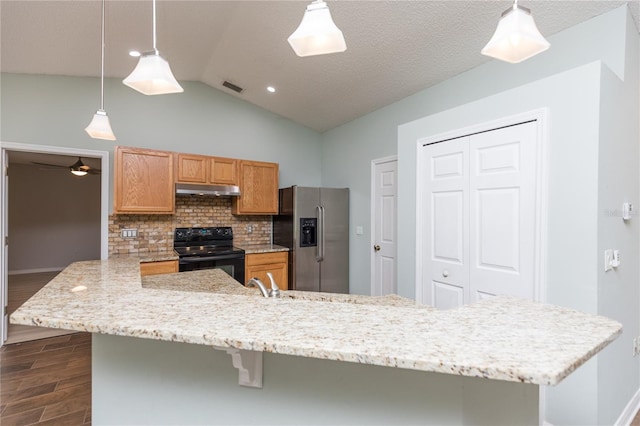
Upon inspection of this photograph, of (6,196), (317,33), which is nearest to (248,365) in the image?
(317,33)

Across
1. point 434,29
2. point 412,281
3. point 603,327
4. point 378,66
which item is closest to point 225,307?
point 603,327

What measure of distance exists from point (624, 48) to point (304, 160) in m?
3.88

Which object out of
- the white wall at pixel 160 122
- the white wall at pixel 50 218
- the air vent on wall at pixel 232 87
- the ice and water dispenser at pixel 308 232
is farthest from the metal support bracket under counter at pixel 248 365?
the white wall at pixel 50 218

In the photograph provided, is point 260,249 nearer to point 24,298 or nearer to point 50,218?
point 24,298

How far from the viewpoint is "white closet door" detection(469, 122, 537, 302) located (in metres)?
2.08

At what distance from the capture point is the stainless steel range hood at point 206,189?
3.80 m

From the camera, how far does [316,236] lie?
440 centimetres

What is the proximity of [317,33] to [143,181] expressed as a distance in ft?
10.2

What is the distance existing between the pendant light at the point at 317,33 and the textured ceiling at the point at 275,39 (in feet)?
4.83

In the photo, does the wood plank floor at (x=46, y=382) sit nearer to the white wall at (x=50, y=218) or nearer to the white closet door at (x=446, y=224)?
the white closet door at (x=446, y=224)

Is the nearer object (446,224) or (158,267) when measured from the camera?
(446,224)

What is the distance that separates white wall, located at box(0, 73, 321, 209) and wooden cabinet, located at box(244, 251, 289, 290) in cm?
132

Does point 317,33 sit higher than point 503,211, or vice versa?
point 317,33

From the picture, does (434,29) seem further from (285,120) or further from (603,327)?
(285,120)
